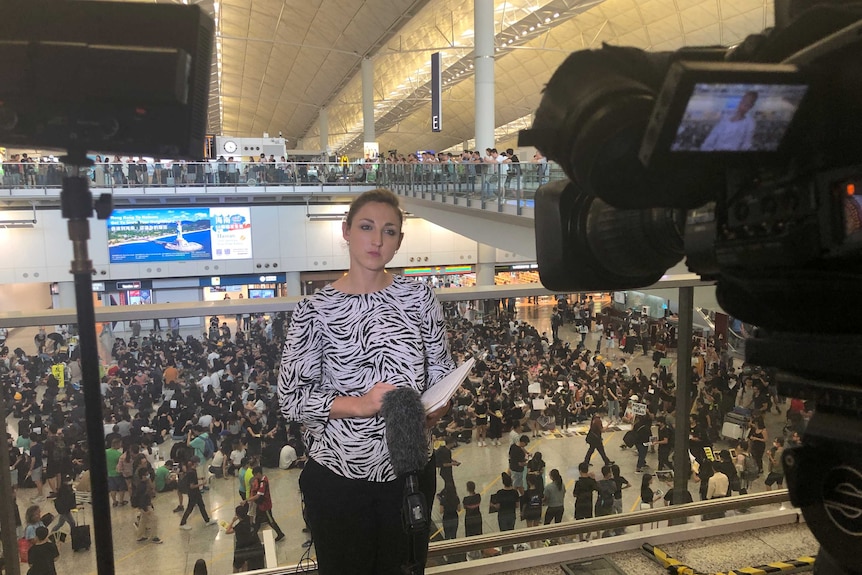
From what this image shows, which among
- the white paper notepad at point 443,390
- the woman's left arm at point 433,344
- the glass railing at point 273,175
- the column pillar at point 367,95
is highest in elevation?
the column pillar at point 367,95

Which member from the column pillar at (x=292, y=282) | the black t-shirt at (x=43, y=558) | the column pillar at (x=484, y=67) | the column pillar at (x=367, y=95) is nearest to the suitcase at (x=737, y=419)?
the black t-shirt at (x=43, y=558)

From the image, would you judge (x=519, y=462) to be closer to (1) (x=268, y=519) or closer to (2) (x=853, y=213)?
(1) (x=268, y=519)

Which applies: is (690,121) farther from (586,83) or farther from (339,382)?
(339,382)

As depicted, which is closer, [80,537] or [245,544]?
[80,537]

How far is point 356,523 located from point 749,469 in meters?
2.11

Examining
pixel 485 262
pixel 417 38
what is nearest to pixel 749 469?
pixel 485 262

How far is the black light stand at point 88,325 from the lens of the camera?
36.8 inches

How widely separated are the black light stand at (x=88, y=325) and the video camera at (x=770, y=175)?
0.70m

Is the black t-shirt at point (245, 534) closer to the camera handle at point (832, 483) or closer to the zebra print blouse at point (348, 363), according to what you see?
the zebra print blouse at point (348, 363)

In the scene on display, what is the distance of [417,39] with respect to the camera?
24.6 m

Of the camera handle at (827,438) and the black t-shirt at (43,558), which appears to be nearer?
the camera handle at (827,438)

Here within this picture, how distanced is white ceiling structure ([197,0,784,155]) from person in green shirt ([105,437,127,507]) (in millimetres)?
12707

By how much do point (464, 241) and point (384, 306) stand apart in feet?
69.0

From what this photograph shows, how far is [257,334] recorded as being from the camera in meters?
2.18
